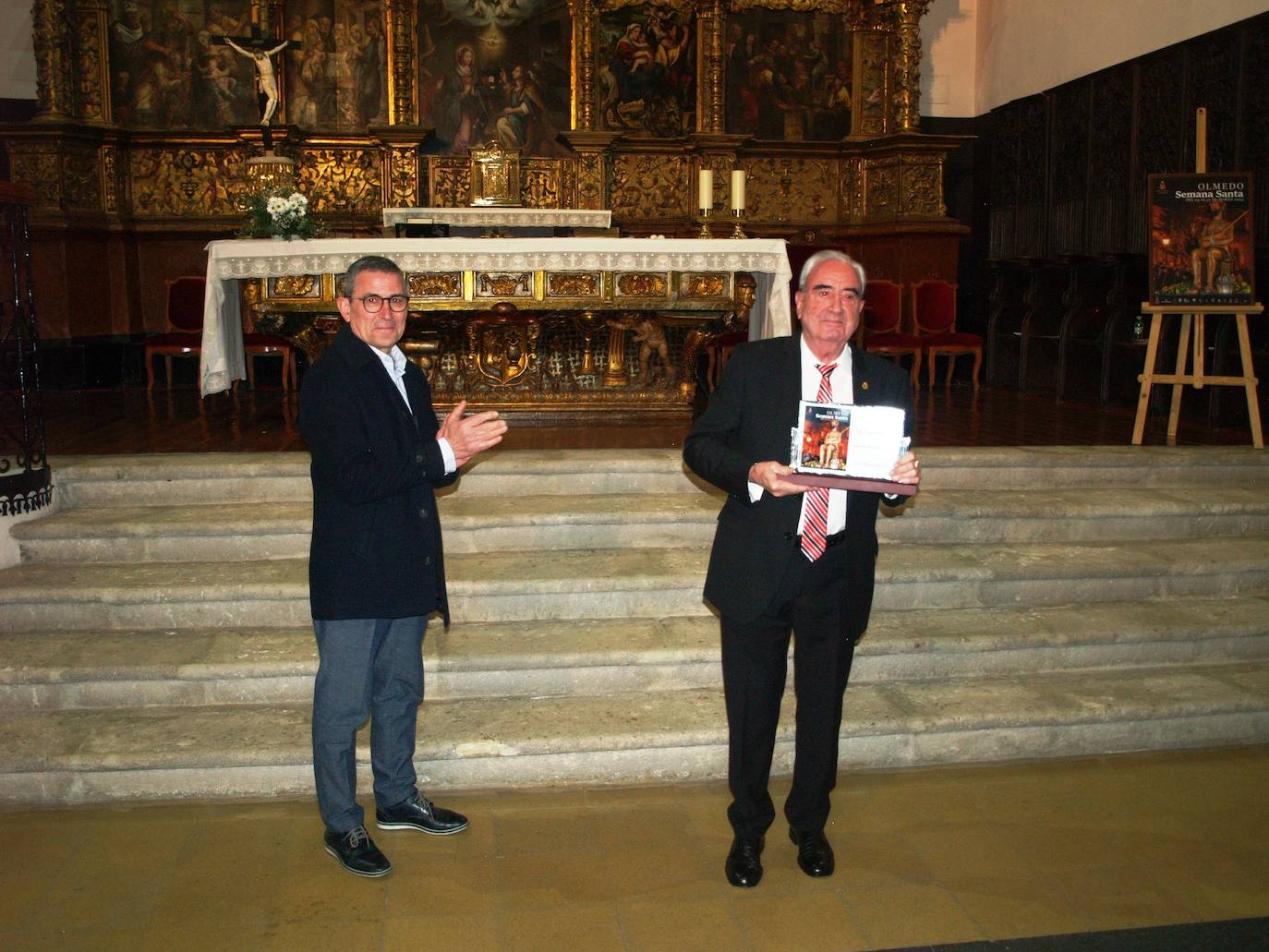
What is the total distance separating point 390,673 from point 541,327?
15.9 ft

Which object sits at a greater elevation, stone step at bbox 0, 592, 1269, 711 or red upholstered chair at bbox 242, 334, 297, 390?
red upholstered chair at bbox 242, 334, 297, 390

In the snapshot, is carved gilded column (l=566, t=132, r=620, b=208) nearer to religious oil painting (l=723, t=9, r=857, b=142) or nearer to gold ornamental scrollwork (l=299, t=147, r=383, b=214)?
religious oil painting (l=723, t=9, r=857, b=142)

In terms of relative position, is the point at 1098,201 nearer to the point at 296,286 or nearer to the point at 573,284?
the point at 573,284

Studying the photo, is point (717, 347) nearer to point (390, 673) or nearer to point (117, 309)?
point (117, 309)

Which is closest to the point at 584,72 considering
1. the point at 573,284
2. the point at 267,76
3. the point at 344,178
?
the point at 344,178

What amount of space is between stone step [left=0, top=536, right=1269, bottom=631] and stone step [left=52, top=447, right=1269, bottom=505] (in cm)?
65

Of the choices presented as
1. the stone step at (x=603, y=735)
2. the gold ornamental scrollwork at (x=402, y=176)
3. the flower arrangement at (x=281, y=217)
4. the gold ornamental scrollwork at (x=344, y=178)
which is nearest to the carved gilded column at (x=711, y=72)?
the gold ornamental scrollwork at (x=402, y=176)

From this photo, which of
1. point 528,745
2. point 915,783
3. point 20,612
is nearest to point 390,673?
point 528,745

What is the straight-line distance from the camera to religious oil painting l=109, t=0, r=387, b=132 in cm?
1051

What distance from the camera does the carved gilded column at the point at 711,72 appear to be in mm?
10797

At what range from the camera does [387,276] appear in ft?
10.3

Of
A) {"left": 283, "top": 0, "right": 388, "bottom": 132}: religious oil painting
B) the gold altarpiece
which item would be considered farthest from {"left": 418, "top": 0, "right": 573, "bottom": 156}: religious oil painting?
{"left": 283, "top": 0, "right": 388, "bottom": 132}: religious oil painting

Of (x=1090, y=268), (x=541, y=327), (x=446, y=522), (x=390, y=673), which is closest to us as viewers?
(x=390, y=673)

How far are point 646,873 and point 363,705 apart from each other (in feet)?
3.08
